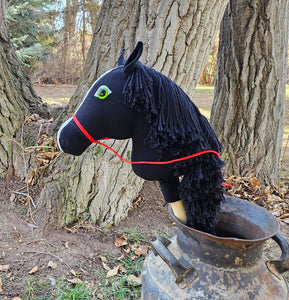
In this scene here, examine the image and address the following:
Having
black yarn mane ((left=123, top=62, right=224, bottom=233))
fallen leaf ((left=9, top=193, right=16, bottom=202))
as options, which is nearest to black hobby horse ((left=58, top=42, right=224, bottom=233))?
black yarn mane ((left=123, top=62, right=224, bottom=233))

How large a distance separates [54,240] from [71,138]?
4.73 feet

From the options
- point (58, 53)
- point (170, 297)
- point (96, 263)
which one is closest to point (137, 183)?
point (96, 263)

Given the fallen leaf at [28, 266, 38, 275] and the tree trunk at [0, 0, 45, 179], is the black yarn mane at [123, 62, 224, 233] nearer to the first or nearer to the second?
the fallen leaf at [28, 266, 38, 275]

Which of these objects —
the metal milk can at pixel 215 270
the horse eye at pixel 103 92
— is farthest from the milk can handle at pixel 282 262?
the horse eye at pixel 103 92

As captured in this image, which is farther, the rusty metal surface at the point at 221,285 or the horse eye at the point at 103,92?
the rusty metal surface at the point at 221,285

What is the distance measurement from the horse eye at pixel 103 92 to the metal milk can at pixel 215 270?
0.66m

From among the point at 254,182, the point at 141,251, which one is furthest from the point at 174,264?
the point at 254,182

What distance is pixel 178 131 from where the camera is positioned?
1.18 meters

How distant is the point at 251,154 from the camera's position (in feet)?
11.5

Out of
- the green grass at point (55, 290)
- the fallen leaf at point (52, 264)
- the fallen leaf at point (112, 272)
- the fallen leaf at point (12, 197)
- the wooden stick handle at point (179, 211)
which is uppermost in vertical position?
the wooden stick handle at point (179, 211)

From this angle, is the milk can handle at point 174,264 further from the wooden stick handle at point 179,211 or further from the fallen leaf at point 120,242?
the fallen leaf at point 120,242

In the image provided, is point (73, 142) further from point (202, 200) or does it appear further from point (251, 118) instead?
point (251, 118)

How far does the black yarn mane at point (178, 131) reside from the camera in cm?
115

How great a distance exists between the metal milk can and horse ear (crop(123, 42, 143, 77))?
71 cm
